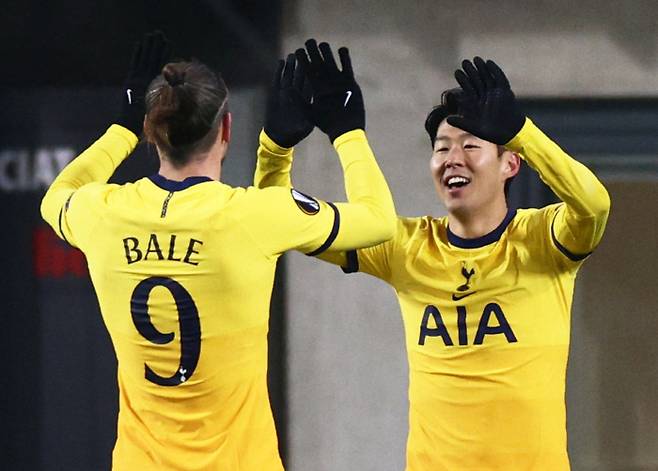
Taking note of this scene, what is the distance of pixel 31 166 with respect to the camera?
390cm

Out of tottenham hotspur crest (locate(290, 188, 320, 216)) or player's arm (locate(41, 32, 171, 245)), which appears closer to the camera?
tottenham hotspur crest (locate(290, 188, 320, 216))

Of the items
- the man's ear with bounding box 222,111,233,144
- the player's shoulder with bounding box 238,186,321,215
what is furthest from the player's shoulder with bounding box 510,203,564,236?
the man's ear with bounding box 222,111,233,144

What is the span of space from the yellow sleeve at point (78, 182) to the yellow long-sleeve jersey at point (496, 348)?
309 mm

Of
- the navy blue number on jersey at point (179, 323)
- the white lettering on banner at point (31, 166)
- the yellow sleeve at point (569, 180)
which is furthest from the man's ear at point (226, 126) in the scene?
the white lettering on banner at point (31, 166)

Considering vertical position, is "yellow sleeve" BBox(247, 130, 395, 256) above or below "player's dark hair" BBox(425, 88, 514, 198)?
below

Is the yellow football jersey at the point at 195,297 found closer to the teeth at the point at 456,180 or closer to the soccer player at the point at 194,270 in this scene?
the soccer player at the point at 194,270

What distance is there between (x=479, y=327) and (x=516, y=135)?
1.26ft

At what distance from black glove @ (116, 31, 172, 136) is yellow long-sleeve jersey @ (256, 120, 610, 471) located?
29 centimetres

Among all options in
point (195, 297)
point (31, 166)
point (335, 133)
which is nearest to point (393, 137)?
point (31, 166)

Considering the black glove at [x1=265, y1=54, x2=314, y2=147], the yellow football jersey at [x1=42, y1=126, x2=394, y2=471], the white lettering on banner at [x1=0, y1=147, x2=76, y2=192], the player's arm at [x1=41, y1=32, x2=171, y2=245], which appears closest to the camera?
the yellow football jersey at [x1=42, y1=126, x2=394, y2=471]

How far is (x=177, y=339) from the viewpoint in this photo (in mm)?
1863

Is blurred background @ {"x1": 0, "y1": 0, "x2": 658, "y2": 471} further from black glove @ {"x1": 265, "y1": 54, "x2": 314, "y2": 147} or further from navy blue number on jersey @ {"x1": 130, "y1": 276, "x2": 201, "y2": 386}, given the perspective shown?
navy blue number on jersey @ {"x1": 130, "y1": 276, "x2": 201, "y2": 386}

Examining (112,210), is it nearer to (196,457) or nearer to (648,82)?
(196,457)

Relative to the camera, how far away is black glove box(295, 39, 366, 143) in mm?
2068
